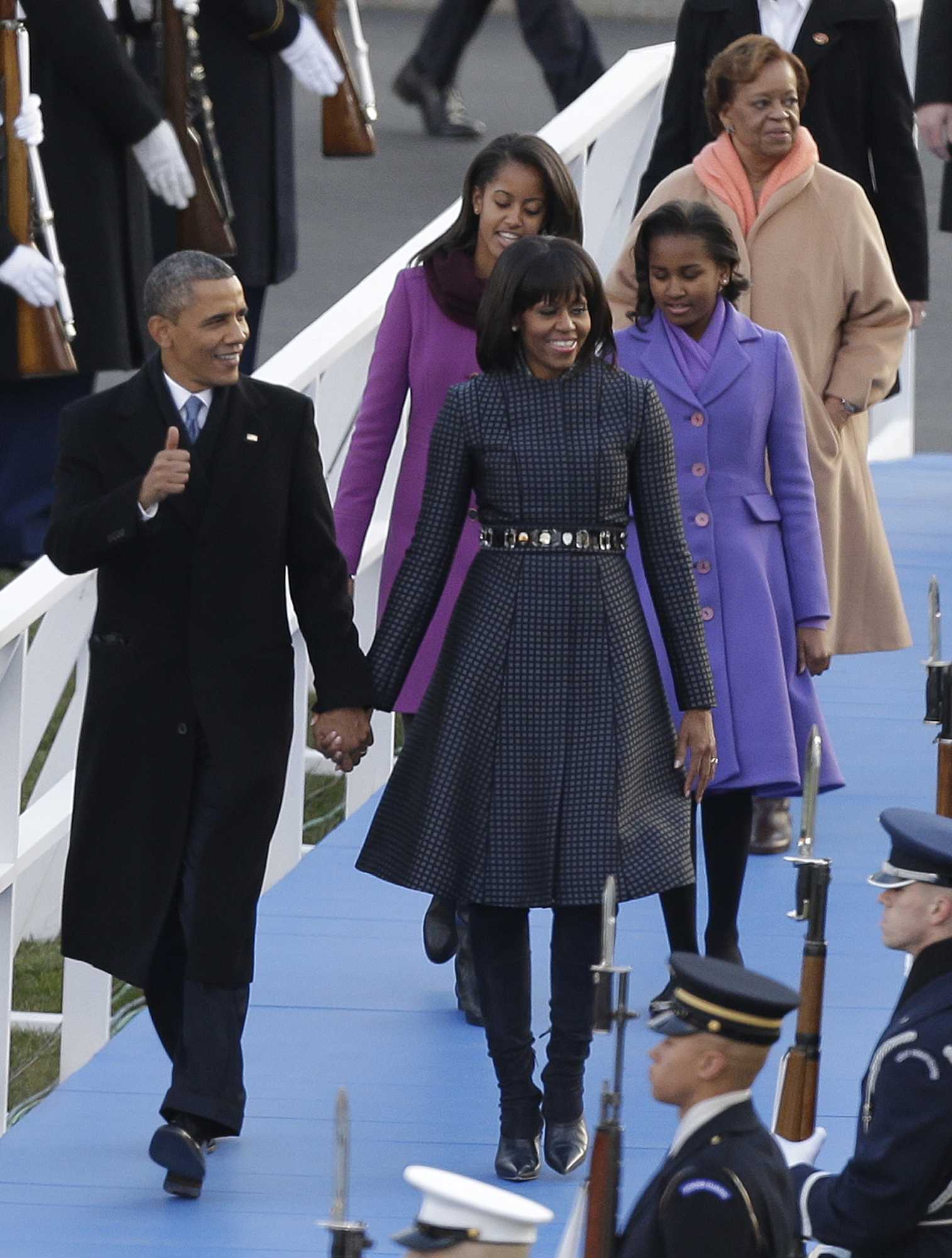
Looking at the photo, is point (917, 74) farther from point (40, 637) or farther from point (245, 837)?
point (245, 837)

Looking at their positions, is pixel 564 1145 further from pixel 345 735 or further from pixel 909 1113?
pixel 909 1113

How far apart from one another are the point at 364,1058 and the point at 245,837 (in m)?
0.69

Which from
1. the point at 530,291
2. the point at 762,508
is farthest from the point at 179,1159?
the point at 762,508

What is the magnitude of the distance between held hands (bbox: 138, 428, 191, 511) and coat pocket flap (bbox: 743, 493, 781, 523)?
1.13 metres

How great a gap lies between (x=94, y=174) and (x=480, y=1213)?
4.85 metres

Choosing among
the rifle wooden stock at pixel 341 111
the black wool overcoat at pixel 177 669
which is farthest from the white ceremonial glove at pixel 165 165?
the black wool overcoat at pixel 177 669

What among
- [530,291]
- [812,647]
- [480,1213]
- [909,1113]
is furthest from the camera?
[812,647]

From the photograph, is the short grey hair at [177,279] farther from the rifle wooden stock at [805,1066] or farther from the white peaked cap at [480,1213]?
the white peaked cap at [480,1213]

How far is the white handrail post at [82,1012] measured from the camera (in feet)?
18.4

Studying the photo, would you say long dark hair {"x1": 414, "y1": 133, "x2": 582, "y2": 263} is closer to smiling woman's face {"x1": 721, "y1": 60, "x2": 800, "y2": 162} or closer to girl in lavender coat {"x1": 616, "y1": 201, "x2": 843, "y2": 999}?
girl in lavender coat {"x1": 616, "y1": 201, "x2": 843, "y2": 999}

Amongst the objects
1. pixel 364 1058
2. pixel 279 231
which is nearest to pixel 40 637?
pixel 364 1058

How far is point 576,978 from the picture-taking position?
442cm

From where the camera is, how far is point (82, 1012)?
5637 millimetres

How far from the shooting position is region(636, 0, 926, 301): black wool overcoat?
256 inches
